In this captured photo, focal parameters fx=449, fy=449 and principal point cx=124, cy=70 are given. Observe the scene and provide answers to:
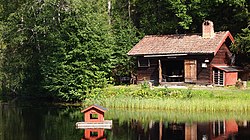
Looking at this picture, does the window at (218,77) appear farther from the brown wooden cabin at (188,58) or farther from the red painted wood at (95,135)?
the red painted wood at (95,135)

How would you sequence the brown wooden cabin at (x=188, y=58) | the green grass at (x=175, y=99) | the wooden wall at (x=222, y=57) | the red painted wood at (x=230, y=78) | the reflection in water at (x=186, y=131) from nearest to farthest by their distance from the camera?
the reflection in water at (x=186, y=131) → the green grass at (x=175, y=99) → the red painted wood at (x=230, y=78) → the brown wooden cabin at (x=188, y=58) → the wooden wall at (x=222, y=57)

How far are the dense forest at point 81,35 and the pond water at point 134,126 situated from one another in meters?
6.32

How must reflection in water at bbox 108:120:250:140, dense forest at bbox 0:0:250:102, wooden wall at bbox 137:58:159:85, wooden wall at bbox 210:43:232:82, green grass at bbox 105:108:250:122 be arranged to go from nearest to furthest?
1. reflection in water at bbox 108:120:250:140
2. green grass at bbox 105:108:250:122
3. dense forest at bbox 0:0:250:102
4. wooden wall at bbox 210:43:232:82
5. wooden wall at bbox 137:58:159:85

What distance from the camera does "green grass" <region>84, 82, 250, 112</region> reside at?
2931 centimetres

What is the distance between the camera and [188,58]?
39406 mm

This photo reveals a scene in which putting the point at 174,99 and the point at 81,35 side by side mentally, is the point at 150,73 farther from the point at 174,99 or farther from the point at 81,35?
the point at 174,99

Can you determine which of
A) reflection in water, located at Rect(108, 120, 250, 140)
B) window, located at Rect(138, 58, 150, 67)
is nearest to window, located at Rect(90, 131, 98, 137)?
reflection in water, located at Rect(108, 120, 250, 140)

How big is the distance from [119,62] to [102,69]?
539 cm

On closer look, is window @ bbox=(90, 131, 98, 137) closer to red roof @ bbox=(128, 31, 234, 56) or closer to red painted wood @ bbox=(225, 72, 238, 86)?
red roof @ bbox=(128, 31, 234, 56)

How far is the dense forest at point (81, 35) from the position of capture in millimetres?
37719

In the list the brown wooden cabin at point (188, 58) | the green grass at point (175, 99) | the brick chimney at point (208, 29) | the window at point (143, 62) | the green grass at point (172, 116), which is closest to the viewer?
the green grass at point (172, 116)

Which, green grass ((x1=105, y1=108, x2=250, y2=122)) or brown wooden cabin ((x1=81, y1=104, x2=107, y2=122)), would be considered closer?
brown wooden cabin ((x1=81, y1=104, x2=107, y2=122))

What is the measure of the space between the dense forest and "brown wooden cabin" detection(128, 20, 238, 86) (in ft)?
6.02

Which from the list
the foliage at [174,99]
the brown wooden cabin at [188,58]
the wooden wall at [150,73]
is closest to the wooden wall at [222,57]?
the brown wooden cabin at [188,58]
